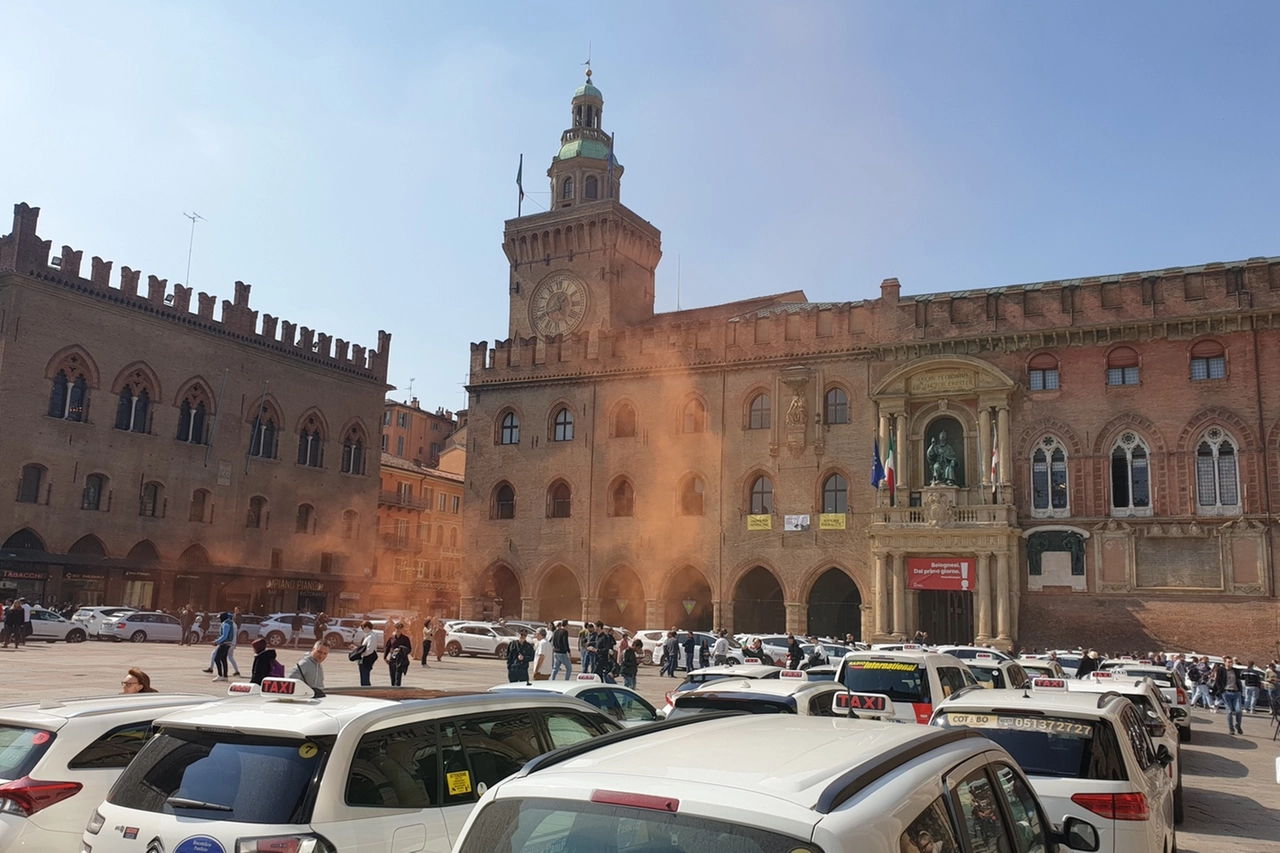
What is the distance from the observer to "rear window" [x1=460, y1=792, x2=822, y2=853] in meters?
2.85

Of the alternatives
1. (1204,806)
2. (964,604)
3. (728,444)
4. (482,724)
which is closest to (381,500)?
(728,444)

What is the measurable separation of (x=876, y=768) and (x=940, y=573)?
33.6 metres

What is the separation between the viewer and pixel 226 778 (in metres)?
4.83

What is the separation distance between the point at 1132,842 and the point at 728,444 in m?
34.3

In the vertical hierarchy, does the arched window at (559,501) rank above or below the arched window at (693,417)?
below

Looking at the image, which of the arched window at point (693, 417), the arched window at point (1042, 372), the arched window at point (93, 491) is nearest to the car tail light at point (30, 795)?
the arched window at point (1042, 372)

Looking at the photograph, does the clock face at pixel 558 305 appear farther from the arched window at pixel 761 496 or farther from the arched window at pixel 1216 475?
the arched window at pixel 1216 475

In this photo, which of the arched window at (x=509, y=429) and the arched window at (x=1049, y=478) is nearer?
the arched window at (x=1049, y=478)

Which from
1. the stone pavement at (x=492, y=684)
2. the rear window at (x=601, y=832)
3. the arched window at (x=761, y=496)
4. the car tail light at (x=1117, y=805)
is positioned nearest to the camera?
the rear window at (x=601, y=832)

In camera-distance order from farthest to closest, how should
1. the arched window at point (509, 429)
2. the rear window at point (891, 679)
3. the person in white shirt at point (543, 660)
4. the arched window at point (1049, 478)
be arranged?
the arched window at point (509, 429) → the arched window at point (1049, 478) → the person in white shirt at point (543, 660) → the rear window at point (891, 679)

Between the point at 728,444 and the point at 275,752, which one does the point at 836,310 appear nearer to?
the point at 728,444

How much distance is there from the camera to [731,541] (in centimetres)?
3966

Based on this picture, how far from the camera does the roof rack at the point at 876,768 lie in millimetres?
2924

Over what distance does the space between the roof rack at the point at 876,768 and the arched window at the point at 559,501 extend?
131 feet
